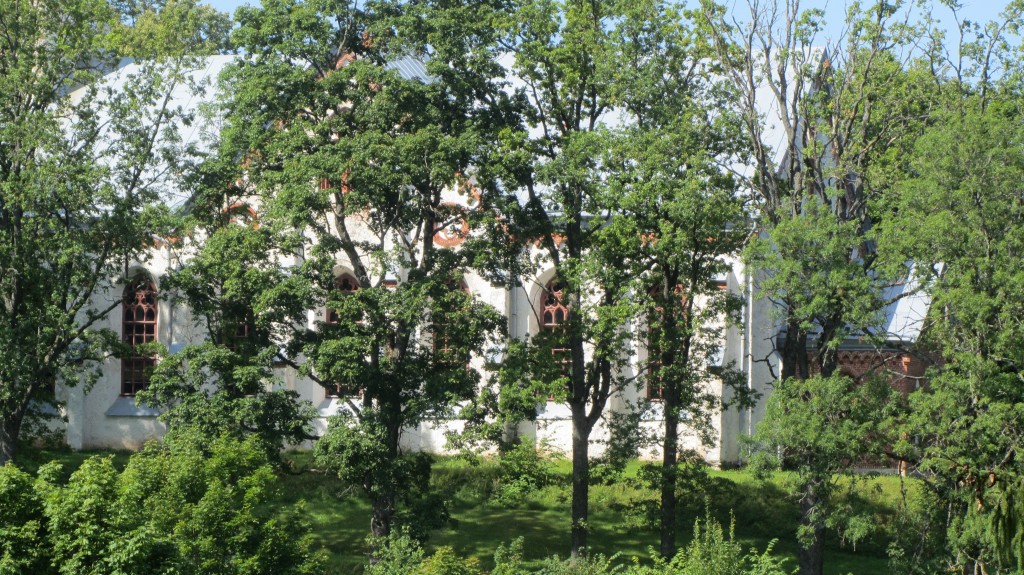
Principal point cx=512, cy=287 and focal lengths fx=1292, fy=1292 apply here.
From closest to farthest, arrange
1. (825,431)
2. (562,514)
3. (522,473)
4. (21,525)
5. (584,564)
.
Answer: (21,525), (584,564), (825,431), (522,473), (562,514)

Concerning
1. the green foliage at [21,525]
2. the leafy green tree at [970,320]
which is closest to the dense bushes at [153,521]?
the green foliage at [21,525]

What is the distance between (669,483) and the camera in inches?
1121

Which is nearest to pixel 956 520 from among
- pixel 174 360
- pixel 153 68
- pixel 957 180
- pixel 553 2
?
pixel 957 180

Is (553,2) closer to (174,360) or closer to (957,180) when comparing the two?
(957,180)

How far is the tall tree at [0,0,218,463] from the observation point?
2909 cm

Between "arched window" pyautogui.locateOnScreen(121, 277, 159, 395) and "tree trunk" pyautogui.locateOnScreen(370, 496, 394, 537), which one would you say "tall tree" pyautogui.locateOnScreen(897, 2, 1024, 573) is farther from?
"arched window" pyautogui.locateOnScreen(121, 277, 159, 395)

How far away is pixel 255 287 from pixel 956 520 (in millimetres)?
14904

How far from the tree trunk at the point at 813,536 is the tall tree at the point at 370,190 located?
7.51 meters

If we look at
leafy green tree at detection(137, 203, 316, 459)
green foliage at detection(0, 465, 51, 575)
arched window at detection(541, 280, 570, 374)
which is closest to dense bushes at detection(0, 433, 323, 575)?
green foliage at detection(0, 465, 51, 575)

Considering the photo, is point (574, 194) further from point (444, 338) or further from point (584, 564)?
point (584, 564)

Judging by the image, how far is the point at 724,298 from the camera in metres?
28.3

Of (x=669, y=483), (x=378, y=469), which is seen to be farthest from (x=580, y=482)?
(x=378, y=469)

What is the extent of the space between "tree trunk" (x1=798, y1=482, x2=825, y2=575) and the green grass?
6.13ft

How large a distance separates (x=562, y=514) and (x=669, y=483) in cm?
533
